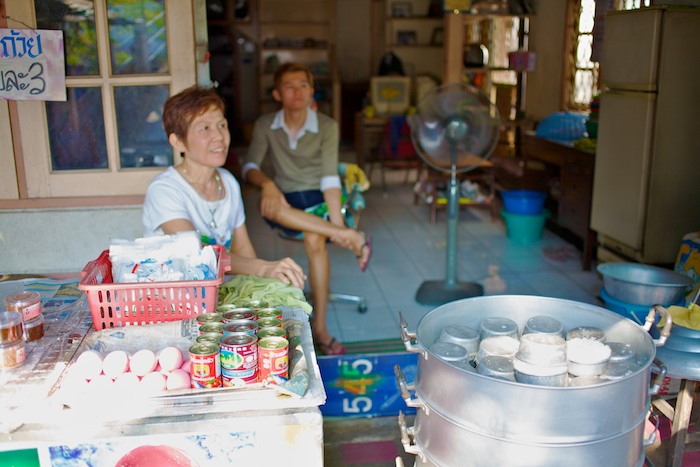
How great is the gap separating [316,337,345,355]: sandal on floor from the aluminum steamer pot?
1775 millimetres

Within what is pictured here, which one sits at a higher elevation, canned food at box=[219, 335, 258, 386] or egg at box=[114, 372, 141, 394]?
canned food at box=[219, 335, 258, 386]

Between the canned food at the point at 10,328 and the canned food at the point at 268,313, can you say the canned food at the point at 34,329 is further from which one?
the canned food at the point at 268,313

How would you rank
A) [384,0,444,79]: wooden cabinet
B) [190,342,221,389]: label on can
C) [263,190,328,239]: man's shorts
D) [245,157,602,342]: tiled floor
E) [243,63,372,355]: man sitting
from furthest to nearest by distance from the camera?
[384,0,444,79]: wooden cabinet
[245,157,602,342]: tiled floor
[263,190,328,239]: man's shorts
[243,63,372,355]: man sitting
[190,342,221,389]: label on can

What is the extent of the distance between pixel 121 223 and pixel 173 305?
1.29m

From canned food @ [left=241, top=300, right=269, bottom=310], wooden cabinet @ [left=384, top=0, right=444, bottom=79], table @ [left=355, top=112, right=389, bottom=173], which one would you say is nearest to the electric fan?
canned food @ [left=241, top=300, right=269, bottom=310]

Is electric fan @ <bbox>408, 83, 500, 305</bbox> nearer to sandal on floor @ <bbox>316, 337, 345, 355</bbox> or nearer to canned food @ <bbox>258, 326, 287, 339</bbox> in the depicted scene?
sandal on floor @ <bbox>316, 337, 345, 355</bbox>

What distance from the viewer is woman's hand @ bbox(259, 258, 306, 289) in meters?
2.44

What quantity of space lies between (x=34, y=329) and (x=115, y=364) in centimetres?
40

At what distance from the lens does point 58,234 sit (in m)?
3.09

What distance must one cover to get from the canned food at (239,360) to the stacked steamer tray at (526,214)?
424 cm

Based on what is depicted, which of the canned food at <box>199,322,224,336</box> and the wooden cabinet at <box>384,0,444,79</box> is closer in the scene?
the canned food at <box>199,322,224,336</box>

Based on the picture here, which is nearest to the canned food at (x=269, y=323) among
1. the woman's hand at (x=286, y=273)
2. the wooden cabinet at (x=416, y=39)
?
the woman's hand at (x=286, y=273)

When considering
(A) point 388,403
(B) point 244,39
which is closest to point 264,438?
(A) point 388,403

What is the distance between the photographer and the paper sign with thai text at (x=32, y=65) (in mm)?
2814
